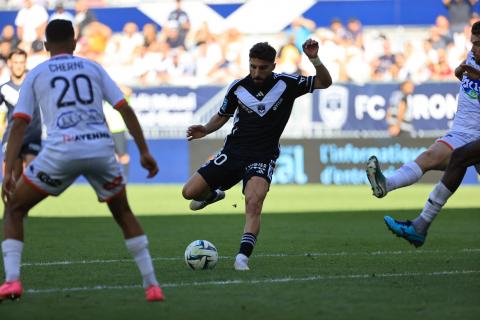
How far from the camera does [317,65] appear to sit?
30.2ft

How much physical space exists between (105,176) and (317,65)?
3.13 meters

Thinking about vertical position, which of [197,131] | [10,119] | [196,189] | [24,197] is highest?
[24,197]

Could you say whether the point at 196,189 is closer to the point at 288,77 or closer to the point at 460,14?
the point at 288,77

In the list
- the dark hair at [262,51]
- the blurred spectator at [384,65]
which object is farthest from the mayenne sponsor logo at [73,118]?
the blurred spectator at [384,65]

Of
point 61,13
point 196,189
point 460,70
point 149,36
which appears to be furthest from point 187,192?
point 61,13

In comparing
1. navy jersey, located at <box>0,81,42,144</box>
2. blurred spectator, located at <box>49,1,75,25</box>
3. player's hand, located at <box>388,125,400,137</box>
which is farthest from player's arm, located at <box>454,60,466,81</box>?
blurred spectator, located at <box>49,1,75,25</box>

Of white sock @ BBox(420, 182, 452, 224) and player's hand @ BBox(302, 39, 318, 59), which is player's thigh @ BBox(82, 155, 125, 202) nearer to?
player's hand @ BBox(302, 39, 318, 59)

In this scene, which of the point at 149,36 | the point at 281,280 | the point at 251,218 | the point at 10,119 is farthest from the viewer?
the point at 149,36

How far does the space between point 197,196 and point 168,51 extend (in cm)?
1739

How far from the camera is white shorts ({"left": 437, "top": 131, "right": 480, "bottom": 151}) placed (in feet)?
31.9

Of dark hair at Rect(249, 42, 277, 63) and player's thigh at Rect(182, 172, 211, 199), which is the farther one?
player's thigh at Rect(182, 172, 211, 199)

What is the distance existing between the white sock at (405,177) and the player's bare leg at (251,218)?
4.32ft

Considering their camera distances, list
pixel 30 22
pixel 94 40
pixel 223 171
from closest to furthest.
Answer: pixel 223 171 → pixel 94 40 → pixel 30 22

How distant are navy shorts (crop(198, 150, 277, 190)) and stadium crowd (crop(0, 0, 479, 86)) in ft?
52.0
